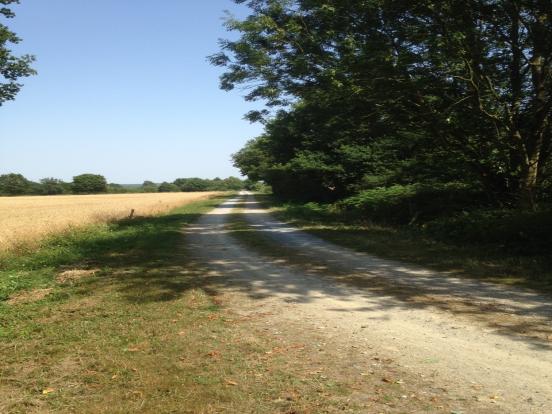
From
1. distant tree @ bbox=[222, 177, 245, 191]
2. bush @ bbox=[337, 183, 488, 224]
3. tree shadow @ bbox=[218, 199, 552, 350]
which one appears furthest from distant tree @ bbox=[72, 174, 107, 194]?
tree shadow @ bbox=[218, 199, 552, 350]

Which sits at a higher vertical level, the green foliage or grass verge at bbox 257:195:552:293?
the green foliage

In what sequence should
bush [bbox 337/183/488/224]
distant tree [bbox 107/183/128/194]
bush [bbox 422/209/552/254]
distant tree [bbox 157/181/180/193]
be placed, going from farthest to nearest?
Answer: distant tree [bbox 157/181/180/193], distant tree [bbox 107/183/128/194], bush [bbox 337/183/488/224], bush [bbox 422/209/552/254]

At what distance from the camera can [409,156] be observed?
76.8 feet

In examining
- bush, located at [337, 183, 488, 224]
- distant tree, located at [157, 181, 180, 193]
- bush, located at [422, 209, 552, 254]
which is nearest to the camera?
bush, located at [422, 209, 552, 254]

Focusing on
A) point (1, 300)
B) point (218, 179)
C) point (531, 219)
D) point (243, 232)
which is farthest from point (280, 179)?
point (218, 179)

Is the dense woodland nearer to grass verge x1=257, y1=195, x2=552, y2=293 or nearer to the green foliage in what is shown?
grass verge x1=257, y1=195, x2=552, y2=293

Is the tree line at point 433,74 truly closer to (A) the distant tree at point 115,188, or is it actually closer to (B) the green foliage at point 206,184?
(A) the distant tree at point 115,188

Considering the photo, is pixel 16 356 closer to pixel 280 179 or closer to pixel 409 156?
pixel 409 156

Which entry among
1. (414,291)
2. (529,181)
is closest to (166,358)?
(414,291)

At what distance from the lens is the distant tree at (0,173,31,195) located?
117113 millimetres

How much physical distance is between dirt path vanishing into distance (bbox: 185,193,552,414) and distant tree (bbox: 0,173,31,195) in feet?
404

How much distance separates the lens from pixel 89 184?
415 ft

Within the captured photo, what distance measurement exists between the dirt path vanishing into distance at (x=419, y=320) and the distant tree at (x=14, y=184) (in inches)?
4852

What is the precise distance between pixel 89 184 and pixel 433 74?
125 meters
